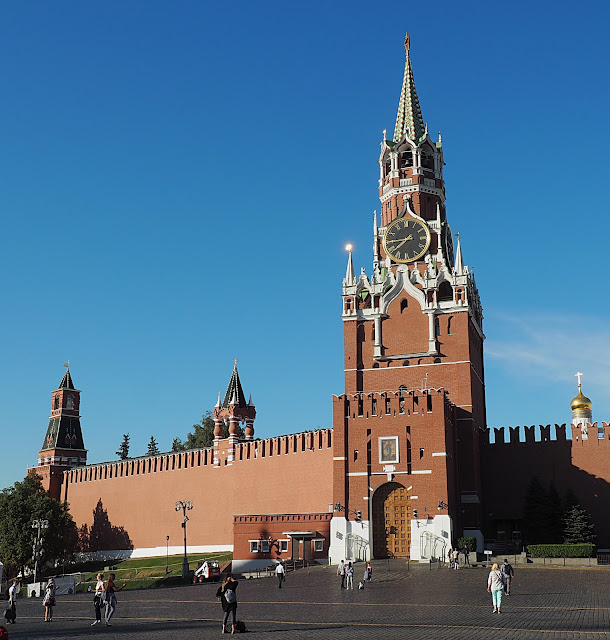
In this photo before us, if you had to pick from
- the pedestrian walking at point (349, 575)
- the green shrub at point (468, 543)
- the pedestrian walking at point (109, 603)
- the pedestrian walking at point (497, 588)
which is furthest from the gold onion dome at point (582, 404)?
the pedestrian walking at point (109, 603)

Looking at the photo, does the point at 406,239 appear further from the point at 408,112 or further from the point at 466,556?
the point at 466,556

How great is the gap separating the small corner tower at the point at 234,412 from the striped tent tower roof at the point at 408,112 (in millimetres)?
23929

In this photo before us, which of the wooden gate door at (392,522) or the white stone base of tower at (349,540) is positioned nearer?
the white stone base of tower at (349,540)

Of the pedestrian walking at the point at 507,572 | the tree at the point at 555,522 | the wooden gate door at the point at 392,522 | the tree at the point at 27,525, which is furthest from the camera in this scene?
the tree at the point at 27,525

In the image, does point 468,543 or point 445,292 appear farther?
point 445,292

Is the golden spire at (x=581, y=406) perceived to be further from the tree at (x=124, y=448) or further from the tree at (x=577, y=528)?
the tree at (x=124, y=448)

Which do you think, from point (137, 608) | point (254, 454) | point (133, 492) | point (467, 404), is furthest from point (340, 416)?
point (133, 492)

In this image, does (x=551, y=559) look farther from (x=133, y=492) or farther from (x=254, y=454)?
(x=133, y=492)

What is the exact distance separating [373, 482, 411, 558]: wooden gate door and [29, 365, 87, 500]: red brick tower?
4269 cm

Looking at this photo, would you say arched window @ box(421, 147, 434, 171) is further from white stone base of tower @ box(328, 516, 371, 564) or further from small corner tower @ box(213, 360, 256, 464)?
→ white stone base of tower @ box(328, 516, 371, 564)

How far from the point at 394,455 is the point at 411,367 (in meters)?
10.0

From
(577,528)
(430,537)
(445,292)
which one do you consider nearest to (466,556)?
(430,537)

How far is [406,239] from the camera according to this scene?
201 feet

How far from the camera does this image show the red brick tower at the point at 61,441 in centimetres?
8062
